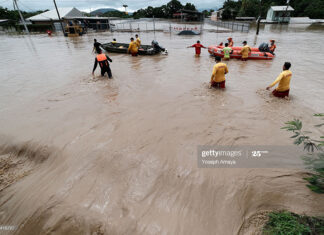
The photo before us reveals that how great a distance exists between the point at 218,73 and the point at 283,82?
2.20 meters

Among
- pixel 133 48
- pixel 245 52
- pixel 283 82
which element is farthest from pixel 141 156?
pixel 133 48

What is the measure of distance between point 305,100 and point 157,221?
6791 mm

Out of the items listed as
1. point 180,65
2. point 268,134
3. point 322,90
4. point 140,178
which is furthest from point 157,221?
point 180,65

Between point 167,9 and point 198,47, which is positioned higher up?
point 167,9

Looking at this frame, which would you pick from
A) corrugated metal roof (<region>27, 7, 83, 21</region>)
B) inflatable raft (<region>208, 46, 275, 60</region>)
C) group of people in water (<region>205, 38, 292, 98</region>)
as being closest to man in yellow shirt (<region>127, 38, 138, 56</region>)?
inflatable raft (<region>208, 46, 275, 60</region>)

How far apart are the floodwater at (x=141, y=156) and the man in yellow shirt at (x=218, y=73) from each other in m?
0.36

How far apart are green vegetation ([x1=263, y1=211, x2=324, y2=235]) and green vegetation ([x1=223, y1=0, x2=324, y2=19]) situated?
64818 mm

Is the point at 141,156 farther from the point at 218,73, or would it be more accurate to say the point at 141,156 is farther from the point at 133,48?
the point at 133,48

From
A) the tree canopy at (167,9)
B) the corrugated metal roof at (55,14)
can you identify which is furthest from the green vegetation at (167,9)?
the corrugated metal roof at (55,14)

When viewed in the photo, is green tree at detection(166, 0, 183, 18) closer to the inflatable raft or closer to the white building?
the white building

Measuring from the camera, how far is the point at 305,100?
620 centimetres

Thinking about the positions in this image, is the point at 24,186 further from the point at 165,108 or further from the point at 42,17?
the point at 42,17

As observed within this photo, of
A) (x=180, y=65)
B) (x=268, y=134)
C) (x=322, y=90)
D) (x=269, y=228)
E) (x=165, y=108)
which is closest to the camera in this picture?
(x=269, y=228)

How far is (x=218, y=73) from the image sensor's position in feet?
21.9
